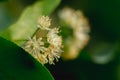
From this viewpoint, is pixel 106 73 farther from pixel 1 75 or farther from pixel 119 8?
pixel 1 75

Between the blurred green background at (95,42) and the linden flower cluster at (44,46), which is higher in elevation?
the blurred green background at (95,42)

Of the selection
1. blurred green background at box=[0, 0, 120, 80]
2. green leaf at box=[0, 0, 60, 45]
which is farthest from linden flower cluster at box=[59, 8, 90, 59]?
green leaf at box=[0, 0, 60, 45]

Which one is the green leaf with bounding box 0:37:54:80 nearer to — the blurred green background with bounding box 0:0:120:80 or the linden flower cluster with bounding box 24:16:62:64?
the linden flower cluster with bounding box 24:16:62:64

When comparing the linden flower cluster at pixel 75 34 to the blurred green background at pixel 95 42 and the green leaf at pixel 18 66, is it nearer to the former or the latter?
the blurred green background at pixel 95 42

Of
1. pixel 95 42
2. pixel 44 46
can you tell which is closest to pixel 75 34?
pixel 95 42

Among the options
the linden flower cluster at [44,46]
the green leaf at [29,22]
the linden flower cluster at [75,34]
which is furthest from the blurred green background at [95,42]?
the linden flower cluster at [44,46]

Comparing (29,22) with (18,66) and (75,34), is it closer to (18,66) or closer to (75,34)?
(18,66)

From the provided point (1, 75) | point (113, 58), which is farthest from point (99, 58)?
point (1, 75)
